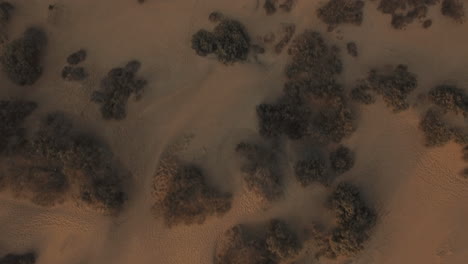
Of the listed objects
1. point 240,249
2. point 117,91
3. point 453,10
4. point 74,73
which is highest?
point 453,10

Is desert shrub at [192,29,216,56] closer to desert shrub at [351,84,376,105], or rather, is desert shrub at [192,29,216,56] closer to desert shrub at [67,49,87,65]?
desert shrub at [67,49,87,65]

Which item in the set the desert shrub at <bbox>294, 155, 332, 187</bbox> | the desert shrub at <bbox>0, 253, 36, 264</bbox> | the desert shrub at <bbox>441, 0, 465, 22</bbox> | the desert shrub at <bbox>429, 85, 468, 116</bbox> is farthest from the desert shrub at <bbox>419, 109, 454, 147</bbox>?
the desert shrub at <bbox>0, 253, 36, 264</bbox>

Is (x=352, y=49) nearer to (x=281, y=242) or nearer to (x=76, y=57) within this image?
(x=281, y=242)

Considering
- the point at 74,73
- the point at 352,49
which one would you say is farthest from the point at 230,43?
the point at 74,73

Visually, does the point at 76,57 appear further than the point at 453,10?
No

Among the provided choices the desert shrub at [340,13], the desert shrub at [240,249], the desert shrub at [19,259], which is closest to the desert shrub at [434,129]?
the desert shrub at [340,13]

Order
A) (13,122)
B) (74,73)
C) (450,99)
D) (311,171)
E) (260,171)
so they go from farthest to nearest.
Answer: (74,73) → (450,99) → (13,122) → (311,171) → (260,171)
